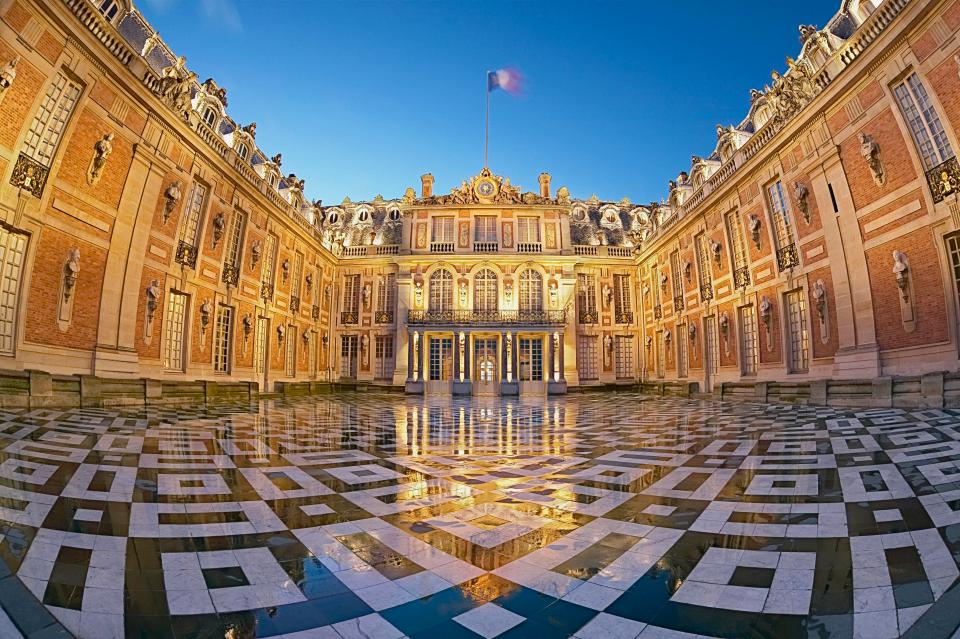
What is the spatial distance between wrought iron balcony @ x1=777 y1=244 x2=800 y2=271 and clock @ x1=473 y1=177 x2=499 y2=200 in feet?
69.2

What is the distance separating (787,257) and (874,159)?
4.67m

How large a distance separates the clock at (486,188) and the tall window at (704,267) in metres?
15.9

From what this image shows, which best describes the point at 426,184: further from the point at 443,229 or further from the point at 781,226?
the point at 781,226

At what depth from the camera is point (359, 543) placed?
9.80 ft

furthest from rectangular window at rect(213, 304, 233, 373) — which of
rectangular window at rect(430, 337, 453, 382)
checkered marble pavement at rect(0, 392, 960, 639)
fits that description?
rectangular window at rect(430, 337, 453, 382)

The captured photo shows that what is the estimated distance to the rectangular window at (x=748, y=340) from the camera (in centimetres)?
1953

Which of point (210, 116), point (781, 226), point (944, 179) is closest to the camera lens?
point (944, 179)

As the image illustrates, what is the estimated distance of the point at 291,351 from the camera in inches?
1043

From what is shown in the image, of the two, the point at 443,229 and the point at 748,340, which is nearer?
the point at 748,340

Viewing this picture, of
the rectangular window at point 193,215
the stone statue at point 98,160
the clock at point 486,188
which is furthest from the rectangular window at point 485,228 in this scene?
the stone statue at point 98,160

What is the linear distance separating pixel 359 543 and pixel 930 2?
17233mm

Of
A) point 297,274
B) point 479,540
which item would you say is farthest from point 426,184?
point 479,540

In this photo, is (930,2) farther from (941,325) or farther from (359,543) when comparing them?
(359,543)

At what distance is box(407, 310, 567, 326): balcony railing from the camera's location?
106ft
